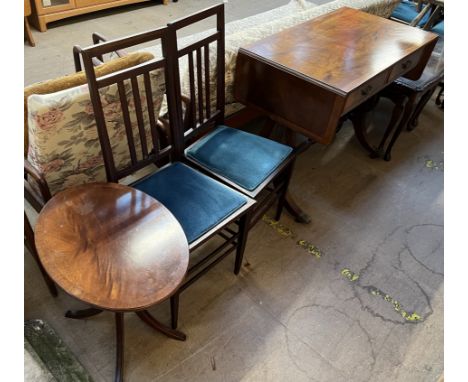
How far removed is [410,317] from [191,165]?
118 centimetres

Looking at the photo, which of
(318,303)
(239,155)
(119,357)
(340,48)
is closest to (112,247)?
(119,357)

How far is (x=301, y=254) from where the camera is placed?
1.83 meters

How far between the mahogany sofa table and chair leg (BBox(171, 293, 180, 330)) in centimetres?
91

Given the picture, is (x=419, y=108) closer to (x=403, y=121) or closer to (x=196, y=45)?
(x=403, y=121)

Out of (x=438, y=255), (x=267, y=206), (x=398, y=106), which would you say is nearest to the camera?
(x=267, y=206)

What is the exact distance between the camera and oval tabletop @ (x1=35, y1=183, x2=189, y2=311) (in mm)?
936

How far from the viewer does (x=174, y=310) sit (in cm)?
139

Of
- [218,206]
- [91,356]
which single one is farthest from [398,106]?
[91,356]

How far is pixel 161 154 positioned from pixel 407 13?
2.70m

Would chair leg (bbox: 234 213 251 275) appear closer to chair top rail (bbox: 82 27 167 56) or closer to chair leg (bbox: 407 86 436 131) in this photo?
chair top rail (bbox: 82 27 167 56)

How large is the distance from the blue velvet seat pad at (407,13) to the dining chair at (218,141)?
6.87 ft

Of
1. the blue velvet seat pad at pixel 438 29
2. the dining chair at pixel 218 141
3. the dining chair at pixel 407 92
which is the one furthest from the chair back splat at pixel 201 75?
the blue velvet seat pad at pixel 438 29

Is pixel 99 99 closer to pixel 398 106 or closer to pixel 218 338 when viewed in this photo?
pixel 218 338

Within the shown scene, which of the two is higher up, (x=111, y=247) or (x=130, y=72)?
(x=130, y=72)
